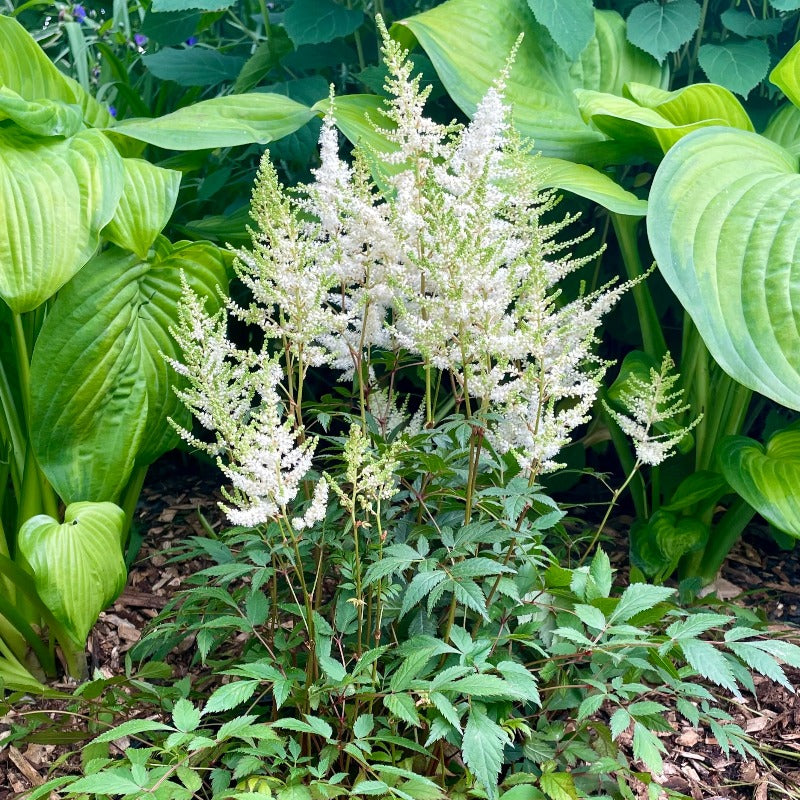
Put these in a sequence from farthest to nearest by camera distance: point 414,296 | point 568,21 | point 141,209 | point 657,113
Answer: point 568,21, point 657,113, point 141,209, point 414,296

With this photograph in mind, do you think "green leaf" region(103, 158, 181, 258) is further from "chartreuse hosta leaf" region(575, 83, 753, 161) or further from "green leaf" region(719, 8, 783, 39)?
"green leaf" region(719, 8, 783, 39)

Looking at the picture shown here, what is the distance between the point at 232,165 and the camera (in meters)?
2.01

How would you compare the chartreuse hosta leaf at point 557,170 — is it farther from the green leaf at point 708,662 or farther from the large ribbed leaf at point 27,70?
the green leaf at point 708,662

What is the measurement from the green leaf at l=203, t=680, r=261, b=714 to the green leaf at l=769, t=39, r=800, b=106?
1.39 m

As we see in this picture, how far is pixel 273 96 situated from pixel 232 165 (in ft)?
1.32

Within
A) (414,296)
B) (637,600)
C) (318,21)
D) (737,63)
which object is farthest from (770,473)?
(318,21)

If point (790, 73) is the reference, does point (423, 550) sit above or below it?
below

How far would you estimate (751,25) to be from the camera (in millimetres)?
1899

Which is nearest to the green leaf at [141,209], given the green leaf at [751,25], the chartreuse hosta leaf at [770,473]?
the chartreuse hosta leaf at [770,473]

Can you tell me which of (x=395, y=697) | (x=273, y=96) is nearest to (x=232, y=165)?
(x=273, y=96)

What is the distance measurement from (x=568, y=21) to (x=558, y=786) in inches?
58.0

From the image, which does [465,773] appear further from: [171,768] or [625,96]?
[625,96]

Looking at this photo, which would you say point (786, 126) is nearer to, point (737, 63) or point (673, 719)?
point (737, 63)

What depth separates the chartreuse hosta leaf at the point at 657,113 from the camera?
4.81 ft
